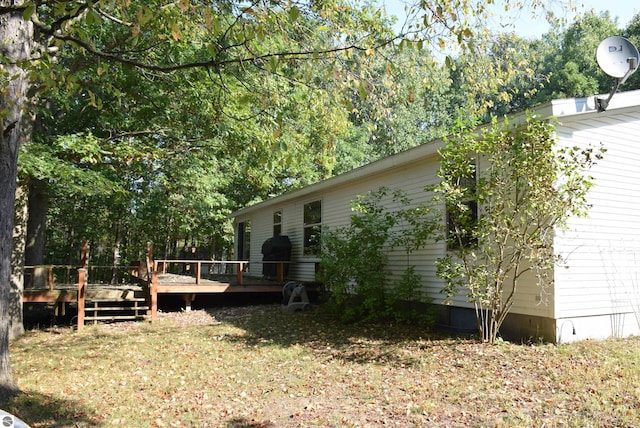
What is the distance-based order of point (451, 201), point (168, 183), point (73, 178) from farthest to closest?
1. point (168, 183)
2. point (73, 178)
3. point (451, 201)

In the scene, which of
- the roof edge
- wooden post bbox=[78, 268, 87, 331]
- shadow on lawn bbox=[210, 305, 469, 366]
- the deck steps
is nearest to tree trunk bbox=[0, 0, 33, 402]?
shadow on lawn bbox=[210, 305, 469, 366]

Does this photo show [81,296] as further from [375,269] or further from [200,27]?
[200,27]

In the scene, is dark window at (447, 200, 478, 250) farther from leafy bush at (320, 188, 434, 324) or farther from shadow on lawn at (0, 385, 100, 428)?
shadow on lawn at (0, 385, 100, 428)

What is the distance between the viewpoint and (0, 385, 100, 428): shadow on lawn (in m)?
4.28

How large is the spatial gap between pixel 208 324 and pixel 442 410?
21.5 ft

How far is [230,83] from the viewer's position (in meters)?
9.27

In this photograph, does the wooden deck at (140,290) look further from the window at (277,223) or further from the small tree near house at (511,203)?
the small tree near house at (511,203)

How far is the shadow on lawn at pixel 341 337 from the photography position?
668 centimetres

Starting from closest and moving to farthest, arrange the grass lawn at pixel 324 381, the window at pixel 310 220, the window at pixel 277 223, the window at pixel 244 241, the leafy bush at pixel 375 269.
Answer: the grass lawn at pixel 324 381 → the leafy bush at pixel 375 269 → the window at pixel 310 220 → the window at pixel 277 223 → the window at pixel 244 241

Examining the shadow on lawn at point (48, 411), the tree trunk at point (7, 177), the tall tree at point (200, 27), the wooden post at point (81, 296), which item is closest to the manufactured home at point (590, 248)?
the tall tree at point (200, 27)

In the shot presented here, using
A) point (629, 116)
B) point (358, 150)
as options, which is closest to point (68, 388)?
point (629, 116)

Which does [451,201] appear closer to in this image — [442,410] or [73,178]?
[442,410]

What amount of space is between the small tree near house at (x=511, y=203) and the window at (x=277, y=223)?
8.91 meters

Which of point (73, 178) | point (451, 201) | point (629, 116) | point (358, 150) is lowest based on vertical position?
point (451, 201)
